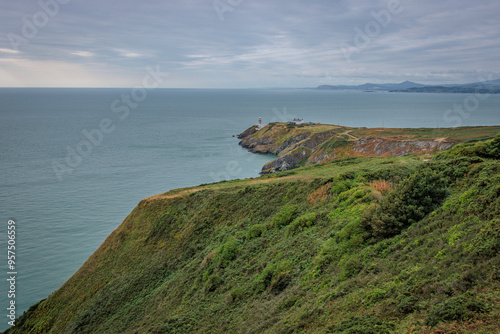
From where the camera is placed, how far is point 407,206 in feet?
49.1

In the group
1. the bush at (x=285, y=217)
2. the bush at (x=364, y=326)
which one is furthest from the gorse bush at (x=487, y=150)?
the bush at (x=364, y=326)

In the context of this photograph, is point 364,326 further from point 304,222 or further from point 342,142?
point 342,142

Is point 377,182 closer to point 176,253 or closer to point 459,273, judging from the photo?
point 459,273

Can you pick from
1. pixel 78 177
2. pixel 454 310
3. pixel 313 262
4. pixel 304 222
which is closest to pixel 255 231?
pixel 304 222

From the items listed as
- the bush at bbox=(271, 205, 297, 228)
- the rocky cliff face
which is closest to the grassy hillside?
the bush at bbox=(271, 205, 297, 228)

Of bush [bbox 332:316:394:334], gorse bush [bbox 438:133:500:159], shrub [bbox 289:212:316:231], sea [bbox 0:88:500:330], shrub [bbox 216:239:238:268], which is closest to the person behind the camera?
bush [bbox 332:316:394:334]

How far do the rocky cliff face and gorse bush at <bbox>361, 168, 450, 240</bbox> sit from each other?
50753mm

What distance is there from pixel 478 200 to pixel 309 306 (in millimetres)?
8291

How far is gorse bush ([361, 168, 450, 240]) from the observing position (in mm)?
14828

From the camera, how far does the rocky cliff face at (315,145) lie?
65.3 m

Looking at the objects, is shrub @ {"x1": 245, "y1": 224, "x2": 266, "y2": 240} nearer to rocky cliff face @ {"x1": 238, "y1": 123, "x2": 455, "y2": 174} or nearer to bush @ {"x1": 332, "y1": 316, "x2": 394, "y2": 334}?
bush @ {"x1": 332, "y1": 316, "x2": 394, "y2": 334}

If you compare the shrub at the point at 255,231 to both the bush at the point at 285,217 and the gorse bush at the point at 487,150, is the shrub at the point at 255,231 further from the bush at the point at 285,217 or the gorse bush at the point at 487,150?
the gorse bush at the point at 487,150

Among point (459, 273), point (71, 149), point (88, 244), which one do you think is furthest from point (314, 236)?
point (71, 149)

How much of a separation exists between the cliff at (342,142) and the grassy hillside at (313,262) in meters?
44.3
